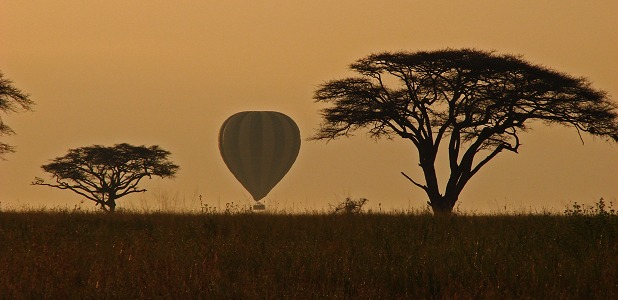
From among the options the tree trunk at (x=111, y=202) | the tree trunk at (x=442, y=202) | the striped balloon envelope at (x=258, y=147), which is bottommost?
the tree trunk at (x=442, y=202)

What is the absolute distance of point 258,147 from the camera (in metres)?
61.3

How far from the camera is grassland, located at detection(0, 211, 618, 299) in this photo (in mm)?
10117

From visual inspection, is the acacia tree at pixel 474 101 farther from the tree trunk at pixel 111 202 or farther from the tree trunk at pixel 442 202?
the tree trunk at pixel 111 202

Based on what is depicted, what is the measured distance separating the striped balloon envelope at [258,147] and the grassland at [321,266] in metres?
43.8

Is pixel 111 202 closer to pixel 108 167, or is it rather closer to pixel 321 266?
pixel 108 167

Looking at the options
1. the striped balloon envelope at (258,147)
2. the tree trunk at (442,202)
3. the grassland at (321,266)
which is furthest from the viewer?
the striped balloon envelope at (258,147)

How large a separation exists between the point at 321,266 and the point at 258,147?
164 ft

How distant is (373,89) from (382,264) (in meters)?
26.0

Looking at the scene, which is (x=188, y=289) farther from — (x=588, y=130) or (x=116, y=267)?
(x=588, y=130)

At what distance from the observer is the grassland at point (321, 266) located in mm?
10117

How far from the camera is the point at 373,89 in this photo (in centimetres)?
3728

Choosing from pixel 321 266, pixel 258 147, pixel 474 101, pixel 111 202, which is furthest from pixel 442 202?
pixel 111 202

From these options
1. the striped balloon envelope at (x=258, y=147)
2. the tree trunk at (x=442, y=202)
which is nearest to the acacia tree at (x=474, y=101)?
the tree trunk at (x=442, y=202)

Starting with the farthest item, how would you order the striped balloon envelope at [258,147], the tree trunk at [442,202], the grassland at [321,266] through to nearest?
the striped balloon envelope at [258,147] → the tree trunk at [442,202] → the grassland at [321,266]
